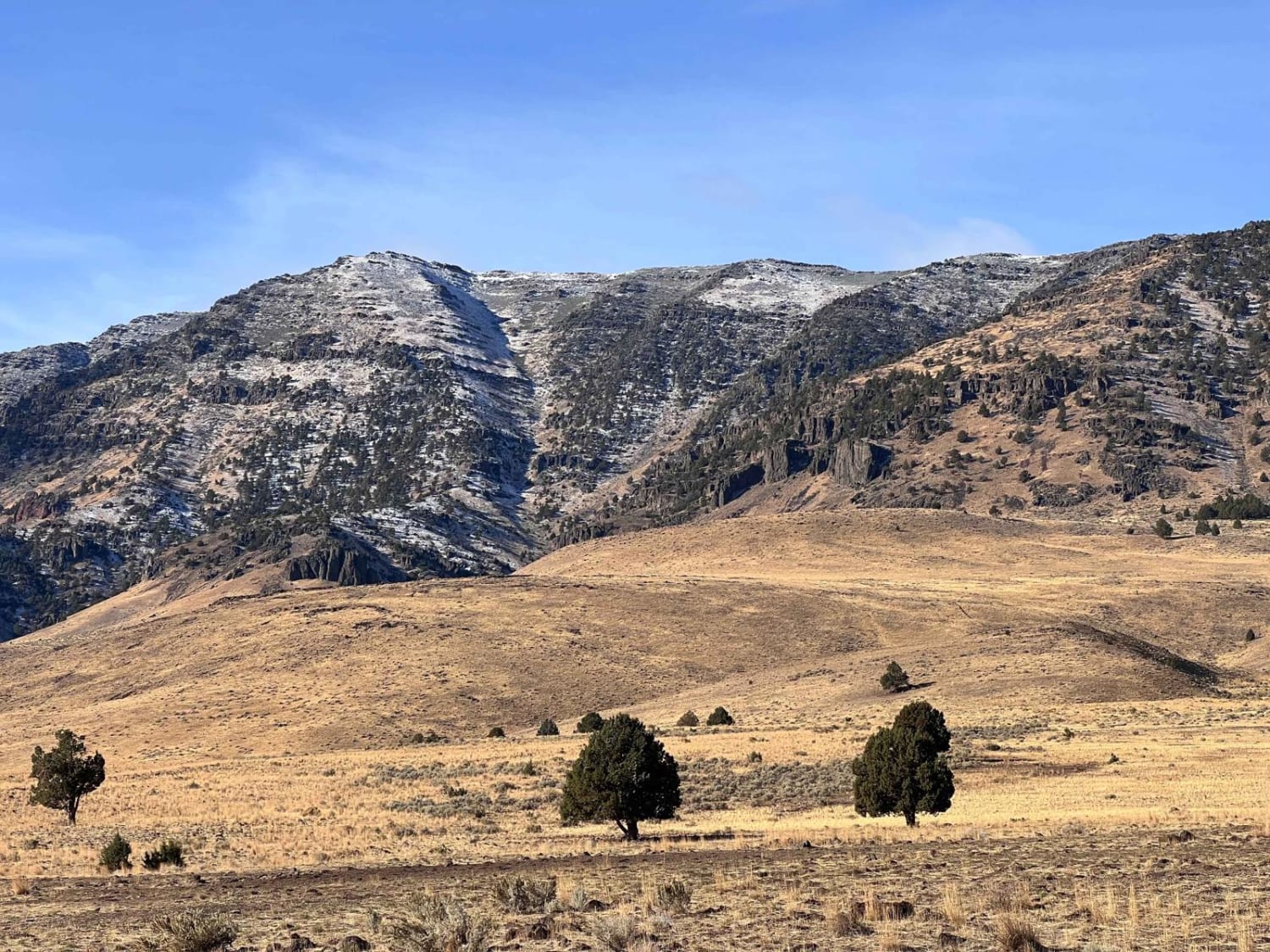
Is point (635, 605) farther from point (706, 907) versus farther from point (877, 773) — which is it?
point (706, 907)

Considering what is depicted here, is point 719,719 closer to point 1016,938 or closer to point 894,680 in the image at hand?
point 894,680

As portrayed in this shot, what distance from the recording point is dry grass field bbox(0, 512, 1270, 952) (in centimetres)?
2100

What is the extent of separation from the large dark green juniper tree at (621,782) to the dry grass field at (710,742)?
5.51ft

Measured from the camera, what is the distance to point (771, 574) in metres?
143

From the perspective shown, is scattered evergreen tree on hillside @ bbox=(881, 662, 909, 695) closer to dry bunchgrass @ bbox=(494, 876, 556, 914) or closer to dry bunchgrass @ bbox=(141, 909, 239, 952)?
dry bunchgrass @ bbox=(494, 876, 556, 914)

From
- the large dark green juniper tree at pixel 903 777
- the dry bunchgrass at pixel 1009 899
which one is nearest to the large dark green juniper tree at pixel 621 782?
the large dark green juniper tree at pixel 903 777

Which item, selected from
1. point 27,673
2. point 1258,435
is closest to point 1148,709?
point 27,673

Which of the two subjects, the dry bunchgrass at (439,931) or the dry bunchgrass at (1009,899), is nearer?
the dry bunchgrass at (439,931)

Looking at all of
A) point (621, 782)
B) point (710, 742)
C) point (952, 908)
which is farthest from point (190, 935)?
point (710, 742)

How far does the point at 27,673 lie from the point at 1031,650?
90.9 metres

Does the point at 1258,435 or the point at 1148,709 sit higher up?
the point at 1258,435

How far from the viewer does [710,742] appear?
209ft

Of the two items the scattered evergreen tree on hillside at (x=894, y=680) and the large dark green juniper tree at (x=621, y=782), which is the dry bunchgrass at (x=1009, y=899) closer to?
the large dark green juniper tree at (x=621, y=782)

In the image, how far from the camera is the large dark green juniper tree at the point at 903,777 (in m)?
37.2
